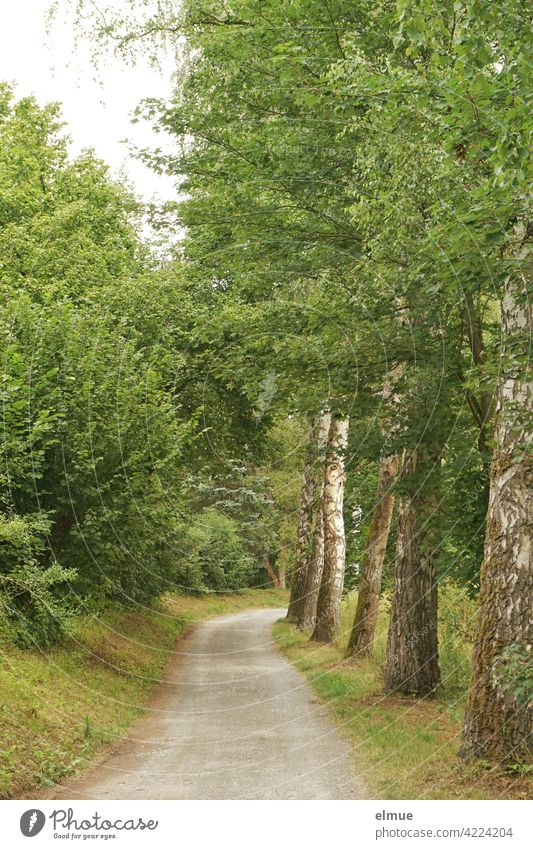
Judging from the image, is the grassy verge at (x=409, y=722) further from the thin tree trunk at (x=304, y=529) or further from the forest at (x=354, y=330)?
the thin tree trunk at (x=304, y=529)

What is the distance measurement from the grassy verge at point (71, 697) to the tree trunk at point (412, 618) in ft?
14.6

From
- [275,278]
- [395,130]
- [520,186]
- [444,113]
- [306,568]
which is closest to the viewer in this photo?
[520,186]

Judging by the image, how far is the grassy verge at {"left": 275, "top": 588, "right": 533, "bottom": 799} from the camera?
27.2 feet

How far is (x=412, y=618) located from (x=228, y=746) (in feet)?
13.2

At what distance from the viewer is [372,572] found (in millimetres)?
18203

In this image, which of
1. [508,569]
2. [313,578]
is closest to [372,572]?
[313,578]

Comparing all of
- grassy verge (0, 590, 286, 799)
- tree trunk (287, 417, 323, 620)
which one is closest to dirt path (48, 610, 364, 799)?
grassy verge (0, 590, 286, 799)

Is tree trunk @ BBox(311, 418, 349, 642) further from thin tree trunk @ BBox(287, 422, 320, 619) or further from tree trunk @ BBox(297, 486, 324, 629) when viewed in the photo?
Answer: thin tree trunk @ BBox(287, 422, 320, 619)

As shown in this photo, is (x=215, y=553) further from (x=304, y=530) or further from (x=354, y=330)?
(x=354, y=330)

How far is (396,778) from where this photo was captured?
8.91 m

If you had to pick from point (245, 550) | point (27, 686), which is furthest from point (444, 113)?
point (245, 550)

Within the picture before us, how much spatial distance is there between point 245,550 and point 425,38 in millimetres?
37870

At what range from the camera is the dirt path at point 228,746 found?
880 centimetres

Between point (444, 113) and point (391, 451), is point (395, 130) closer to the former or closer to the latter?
point (444, 113)
